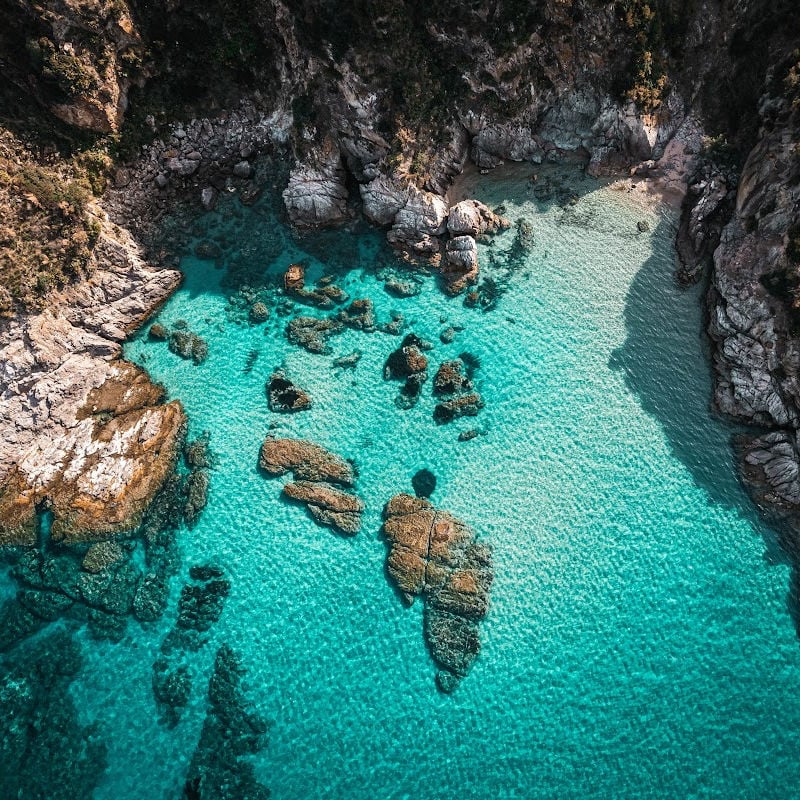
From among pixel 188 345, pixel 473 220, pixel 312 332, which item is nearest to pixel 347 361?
pixel 312 332

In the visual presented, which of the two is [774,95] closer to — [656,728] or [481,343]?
[481,343]

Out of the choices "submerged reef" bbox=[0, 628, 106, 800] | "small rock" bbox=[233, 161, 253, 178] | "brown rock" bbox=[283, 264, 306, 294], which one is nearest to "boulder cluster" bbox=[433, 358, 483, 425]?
"brown rock" bbox=[283, 264, 306, 294]

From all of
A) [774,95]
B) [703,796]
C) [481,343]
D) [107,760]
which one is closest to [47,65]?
[481,343]

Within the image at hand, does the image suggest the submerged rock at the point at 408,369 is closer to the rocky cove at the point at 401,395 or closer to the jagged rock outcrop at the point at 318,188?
the rocky cove at the point at 401,395

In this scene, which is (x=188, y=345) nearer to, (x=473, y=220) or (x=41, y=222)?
(x=41, y=222)

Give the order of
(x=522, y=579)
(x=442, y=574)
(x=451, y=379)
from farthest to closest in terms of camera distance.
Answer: (x=451, y=379)
(x=442, y=574)
(x=522, y=579)

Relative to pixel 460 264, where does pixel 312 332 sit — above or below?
below

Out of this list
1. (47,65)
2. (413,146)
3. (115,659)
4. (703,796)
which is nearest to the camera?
(703,796)
